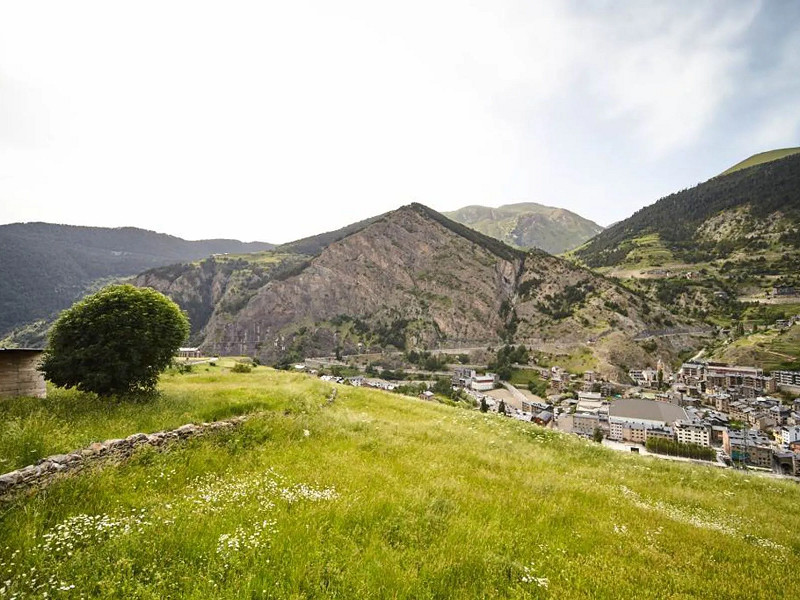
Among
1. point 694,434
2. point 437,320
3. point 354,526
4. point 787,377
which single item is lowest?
point 694,434

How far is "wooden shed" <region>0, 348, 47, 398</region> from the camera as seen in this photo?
1584 centimetres

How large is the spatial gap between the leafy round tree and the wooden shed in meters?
0.97

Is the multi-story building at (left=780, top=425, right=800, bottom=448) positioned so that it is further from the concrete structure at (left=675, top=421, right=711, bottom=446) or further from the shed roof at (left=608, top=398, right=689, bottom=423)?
the shed roof at (left=608, top=398, right=689, bottom=423)

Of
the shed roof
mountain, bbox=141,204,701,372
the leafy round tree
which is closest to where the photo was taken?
the leafy round tree

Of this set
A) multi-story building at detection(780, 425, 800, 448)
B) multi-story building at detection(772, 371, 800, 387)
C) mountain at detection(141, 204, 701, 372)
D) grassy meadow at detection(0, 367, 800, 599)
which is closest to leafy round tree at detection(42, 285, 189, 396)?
grassy meadow at detection(0, 367, 800, 599)

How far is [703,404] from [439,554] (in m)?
138

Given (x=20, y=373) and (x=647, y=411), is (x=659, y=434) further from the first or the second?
(x=20, y=373)

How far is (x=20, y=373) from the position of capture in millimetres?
16422

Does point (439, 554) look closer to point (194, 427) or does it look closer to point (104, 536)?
point (104, 536)

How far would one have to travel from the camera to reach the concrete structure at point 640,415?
85562 mm

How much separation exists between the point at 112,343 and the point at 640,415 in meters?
109

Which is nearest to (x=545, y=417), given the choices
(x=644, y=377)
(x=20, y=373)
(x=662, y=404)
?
(x=662, y=404)

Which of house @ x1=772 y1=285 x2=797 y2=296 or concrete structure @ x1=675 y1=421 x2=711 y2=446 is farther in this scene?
house @ x1=772 y1=285 x2=797 y2=296

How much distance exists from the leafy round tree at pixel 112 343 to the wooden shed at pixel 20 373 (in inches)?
38.2
